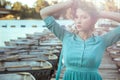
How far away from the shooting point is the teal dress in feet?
3.13

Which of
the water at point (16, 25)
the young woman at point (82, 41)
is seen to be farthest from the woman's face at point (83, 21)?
the water at point (16, 25)

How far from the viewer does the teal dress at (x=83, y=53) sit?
95 centimetres

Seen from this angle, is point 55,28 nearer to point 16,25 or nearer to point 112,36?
point 112,36

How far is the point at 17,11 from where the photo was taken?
2.95m

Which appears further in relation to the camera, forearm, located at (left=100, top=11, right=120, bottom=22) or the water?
the water

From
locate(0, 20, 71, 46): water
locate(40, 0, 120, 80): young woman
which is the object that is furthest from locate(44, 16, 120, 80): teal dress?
locate(0, 20, 71, 46): water

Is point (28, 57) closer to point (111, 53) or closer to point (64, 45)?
point (111, 53)

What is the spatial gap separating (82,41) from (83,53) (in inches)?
1.2

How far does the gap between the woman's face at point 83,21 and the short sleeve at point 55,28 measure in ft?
0.14

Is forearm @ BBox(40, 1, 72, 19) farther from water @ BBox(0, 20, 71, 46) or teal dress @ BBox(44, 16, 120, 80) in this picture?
water @ BBox(0, 20, 71, 46)

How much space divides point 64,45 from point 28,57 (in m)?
2.60

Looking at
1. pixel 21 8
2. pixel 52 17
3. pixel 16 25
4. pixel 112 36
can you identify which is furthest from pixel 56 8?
pixel 16 25

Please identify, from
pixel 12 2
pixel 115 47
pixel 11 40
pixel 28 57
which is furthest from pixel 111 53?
pixel 11 40

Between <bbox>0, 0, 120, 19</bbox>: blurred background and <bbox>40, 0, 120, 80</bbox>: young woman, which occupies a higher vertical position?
<bbox>40, 0, 120, 80</bbox>: young woman
